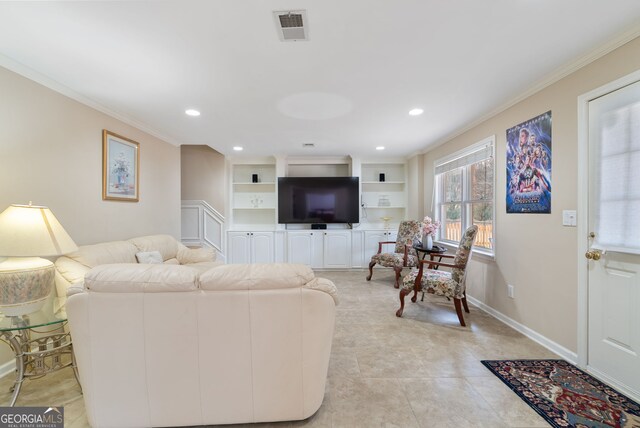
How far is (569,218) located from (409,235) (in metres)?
2.49

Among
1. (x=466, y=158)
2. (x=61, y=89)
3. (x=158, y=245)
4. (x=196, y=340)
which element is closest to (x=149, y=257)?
(x=158, y=245)

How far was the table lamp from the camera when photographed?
145cm

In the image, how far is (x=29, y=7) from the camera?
142 cm

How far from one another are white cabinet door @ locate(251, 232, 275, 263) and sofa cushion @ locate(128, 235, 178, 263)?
1.65 metres

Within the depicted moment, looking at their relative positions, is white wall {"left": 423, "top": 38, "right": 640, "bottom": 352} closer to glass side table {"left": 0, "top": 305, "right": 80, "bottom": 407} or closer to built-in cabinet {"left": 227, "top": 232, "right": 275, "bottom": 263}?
glass side table {"left": 0, "top": 305, "right": 80, "bottom": 407}

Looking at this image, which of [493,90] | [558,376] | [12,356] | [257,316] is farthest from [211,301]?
[493,90]

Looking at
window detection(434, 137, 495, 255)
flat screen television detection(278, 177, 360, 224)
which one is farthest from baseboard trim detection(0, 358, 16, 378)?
window detection(434, 137, 495, 255)

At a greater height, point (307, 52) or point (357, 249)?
point (307, 52)

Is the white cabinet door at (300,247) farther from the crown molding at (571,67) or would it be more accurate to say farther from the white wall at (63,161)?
the crown molding at (571,67)

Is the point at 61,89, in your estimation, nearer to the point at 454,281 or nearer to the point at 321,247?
the point at 321,247

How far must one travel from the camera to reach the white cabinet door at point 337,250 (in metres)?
5.10

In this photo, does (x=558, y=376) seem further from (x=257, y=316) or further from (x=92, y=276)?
(x=92, y=276)

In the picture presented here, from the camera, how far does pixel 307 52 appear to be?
1817 mm

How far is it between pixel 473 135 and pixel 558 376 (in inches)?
105
